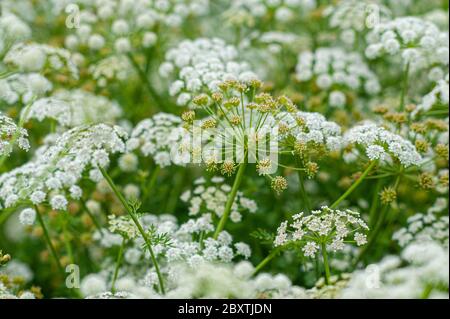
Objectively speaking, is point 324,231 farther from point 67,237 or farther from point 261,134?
point 67,237

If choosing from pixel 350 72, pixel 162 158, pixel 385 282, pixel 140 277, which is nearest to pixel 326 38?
pixel 350 72

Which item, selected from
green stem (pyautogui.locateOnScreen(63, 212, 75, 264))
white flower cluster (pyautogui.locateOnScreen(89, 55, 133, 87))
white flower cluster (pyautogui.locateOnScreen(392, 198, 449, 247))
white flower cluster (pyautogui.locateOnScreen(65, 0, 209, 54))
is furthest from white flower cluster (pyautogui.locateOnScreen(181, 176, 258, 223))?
white flower cluster (pyautogui.locateOnScreen(65, 0, 209, 54))

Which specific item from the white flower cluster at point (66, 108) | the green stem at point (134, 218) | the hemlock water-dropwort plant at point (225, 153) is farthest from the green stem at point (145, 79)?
the green stem at point (134, 218)

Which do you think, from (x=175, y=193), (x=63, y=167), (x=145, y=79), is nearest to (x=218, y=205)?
(x=63, y=167)

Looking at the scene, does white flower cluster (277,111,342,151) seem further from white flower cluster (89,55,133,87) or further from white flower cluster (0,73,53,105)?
white flower cluster (89,55,133,87)

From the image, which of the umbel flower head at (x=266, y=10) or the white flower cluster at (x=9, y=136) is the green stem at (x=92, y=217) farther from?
the umbel flower head at (x=266, y=10)

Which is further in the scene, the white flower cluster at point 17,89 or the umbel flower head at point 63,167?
the white flower cluster at point 17,89

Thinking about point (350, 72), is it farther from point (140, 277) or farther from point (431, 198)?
point (140, 277)
